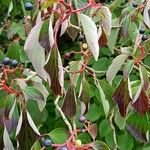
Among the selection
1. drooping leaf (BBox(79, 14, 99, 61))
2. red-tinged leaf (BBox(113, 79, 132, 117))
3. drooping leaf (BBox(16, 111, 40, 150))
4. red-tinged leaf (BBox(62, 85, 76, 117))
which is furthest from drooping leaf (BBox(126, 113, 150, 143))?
drooping leaf (BBox(79, 14, 99, 61))

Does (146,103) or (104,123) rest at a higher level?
(146,103)

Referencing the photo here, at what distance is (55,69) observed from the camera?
3.55 feet

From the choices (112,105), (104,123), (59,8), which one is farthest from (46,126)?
(59,8)

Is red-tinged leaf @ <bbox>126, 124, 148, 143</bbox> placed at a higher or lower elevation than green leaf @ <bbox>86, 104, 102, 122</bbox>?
higher

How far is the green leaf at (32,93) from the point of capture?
4.29 ft

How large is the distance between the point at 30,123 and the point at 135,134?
0.42 metres

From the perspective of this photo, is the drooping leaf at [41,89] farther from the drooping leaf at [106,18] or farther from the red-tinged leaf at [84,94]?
the drooping leaf at [106,18]

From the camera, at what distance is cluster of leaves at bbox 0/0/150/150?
3.67ft

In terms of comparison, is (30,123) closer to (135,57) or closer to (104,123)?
(135,57)

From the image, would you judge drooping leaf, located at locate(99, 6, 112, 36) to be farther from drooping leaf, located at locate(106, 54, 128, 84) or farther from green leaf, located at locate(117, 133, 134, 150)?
green leaf, located at locate(117, 133, 134, 150)

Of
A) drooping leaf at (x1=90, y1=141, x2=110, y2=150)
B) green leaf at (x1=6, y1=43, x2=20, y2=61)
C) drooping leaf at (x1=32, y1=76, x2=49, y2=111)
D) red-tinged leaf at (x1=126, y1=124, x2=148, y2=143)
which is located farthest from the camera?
green leaf at (x1=6, y1=43, x2=20, y2=61)

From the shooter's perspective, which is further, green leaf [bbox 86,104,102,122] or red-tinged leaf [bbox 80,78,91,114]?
green leaf [bbox 86,104,102,122]

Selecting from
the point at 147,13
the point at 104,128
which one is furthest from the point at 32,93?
the point at 104,128

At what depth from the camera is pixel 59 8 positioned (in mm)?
1178
